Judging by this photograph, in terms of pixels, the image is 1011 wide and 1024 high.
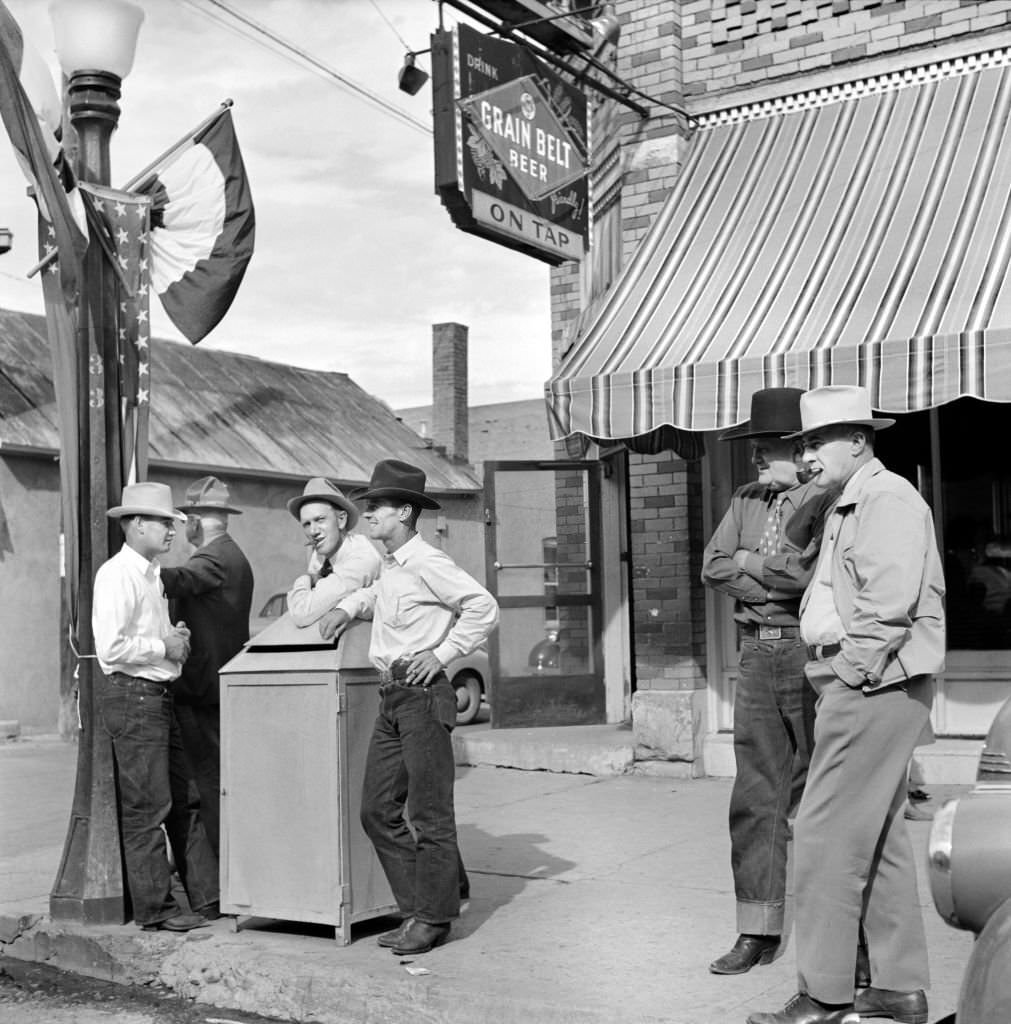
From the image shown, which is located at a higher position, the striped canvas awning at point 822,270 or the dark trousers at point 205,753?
the striped canvas awning at point 822,270

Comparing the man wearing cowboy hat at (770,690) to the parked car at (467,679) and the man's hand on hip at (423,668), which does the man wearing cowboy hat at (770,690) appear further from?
the parked car at (467,679)

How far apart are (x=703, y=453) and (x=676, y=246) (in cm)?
144

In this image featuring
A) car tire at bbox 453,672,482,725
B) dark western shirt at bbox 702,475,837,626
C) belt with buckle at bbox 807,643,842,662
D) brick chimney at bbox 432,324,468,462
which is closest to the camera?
belt with buckle at bbox 807,643,842,662

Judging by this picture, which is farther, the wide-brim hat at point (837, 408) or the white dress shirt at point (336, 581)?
the white dress shirt at point (336, 581)

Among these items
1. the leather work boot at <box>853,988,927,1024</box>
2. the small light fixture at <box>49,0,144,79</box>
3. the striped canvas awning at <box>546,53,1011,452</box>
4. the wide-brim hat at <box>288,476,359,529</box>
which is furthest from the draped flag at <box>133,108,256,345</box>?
the leather work boot at <box>853,988,927,1024</box>

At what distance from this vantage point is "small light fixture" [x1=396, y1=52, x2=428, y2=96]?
984cm

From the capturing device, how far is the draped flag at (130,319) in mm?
6773

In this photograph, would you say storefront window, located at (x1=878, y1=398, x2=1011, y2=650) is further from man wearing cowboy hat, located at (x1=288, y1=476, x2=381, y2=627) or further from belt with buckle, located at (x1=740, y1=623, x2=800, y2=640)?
man wearing cowboy hat, located at (x1=288, y1=476, x2=381, y2=627)

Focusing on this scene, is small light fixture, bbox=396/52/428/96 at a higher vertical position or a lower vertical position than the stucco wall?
higher

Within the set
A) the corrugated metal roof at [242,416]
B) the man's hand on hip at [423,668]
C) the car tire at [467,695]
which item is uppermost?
the corrugated metal roof at [242,416]

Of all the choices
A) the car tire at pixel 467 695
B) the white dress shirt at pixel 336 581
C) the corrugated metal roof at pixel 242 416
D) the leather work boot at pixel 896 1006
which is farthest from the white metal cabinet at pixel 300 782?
the corrugated metal roof at pixel 242 416

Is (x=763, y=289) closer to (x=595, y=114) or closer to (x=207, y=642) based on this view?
(x=595, y=114)

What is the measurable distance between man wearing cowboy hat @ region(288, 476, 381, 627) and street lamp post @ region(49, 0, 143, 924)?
0.92m

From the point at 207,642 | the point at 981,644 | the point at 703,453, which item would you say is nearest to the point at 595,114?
the point at 703,453
